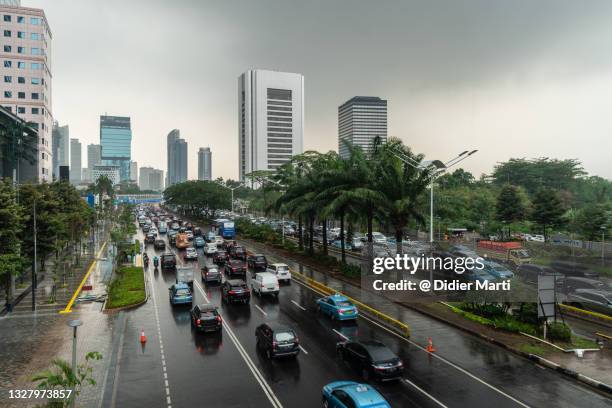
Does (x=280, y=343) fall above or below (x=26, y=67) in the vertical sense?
below

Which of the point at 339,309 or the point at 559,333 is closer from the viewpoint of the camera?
the point at 559,333

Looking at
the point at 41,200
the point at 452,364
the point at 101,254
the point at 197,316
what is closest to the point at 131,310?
the point at 197,316

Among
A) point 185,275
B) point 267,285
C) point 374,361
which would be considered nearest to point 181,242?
point 185,275

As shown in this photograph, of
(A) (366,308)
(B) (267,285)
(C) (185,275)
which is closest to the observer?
(A) (366,308)

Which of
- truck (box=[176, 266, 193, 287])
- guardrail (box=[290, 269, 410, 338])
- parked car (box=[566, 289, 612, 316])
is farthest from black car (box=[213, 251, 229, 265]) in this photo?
parked car (box=[566, 289, 612, 316])

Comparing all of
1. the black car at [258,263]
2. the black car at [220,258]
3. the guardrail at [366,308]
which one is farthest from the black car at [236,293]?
the black car at [220,258]

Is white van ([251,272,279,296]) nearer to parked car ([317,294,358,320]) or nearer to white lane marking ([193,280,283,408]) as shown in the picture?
parked car ([317,294,358,320])

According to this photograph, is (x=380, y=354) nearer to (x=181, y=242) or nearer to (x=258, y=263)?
(x=258, y=263)
